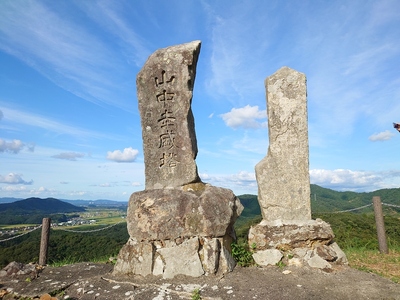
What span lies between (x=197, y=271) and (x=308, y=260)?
206 centimetres

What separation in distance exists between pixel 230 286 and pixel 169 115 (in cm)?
325

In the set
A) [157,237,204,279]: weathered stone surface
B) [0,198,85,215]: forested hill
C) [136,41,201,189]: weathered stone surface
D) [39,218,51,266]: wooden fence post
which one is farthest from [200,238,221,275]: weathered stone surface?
[0,198,85,215]: forested hill

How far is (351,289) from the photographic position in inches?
167

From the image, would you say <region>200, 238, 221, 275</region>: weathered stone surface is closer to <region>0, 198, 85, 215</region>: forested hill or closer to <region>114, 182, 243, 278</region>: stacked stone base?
<region>114, 182, 243, 278</region>: stacked stone base

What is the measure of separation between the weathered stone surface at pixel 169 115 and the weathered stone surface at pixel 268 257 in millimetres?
1844

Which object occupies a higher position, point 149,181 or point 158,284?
point 149,181

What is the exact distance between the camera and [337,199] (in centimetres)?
2323

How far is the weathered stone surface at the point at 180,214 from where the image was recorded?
4984mm

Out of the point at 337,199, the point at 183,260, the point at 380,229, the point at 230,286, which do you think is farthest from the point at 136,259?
the point at 337,199

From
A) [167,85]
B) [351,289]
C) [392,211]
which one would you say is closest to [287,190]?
[351,289]

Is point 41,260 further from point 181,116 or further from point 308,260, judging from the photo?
point 308,260

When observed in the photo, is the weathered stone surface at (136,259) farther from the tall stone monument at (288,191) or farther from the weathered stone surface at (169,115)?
the tall stone monument at (288,191)

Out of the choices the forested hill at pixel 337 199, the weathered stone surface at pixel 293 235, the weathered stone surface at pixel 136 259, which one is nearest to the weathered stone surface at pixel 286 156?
the weathered stone surface at pixel 293 235

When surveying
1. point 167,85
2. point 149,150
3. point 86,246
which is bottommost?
point 86,246
